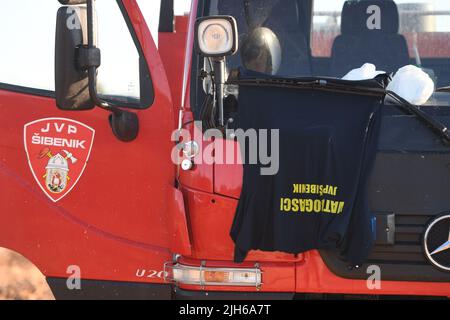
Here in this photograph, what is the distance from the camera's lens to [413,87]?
145 inches

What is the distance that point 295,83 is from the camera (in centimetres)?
359

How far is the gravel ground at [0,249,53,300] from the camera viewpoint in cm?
596

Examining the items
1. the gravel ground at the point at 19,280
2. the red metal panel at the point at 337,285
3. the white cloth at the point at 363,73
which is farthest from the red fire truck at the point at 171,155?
the gravel ground at the point at 19,280

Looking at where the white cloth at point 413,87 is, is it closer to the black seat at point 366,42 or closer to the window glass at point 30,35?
the black seat at point 366,42

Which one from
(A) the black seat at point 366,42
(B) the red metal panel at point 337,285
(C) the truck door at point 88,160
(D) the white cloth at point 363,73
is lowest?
(B) the red metal panel at point 337,285

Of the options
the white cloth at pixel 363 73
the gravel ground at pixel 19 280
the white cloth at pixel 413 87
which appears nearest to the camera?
the white cloth at pixel 413 87

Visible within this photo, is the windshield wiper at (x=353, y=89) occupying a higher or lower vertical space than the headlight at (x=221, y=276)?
higher

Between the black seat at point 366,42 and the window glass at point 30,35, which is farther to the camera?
the window glass at point 30,35

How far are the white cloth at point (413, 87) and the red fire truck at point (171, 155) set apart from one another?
0.20 feet

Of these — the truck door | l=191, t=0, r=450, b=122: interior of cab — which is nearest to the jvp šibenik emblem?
→ the truck door

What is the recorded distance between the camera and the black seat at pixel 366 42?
3.98m

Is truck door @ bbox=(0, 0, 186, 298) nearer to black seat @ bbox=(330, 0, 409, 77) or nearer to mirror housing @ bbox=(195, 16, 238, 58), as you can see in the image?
mirror housing @ bbox=(195, 16, 238, 58)

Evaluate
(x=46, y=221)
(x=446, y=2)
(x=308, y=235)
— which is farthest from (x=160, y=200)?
(x=446, y=2)
